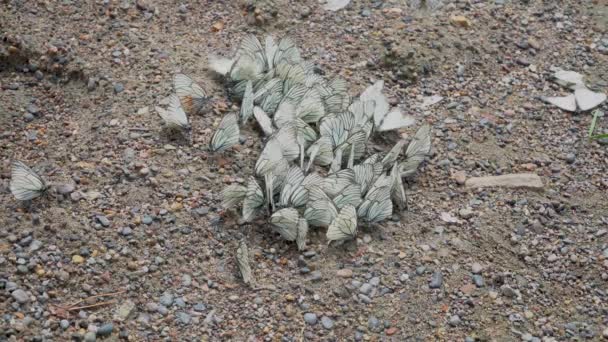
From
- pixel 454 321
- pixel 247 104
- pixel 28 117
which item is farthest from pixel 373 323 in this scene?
pixel 28 117

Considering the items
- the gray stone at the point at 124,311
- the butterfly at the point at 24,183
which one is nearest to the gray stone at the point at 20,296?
the gray stone at the point at 124,311

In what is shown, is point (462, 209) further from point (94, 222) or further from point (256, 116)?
point (94, 222)

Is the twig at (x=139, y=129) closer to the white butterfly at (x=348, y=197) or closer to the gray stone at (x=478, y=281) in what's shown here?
the white butterfly at (x=348, y=197)

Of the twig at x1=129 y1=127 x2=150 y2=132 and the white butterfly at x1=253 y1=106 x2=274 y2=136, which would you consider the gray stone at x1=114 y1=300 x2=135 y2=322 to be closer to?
the twig at x1=129 y1=127 x2=150 y2=132

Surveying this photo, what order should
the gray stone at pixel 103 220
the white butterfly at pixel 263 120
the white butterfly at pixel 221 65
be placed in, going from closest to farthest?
the gray stone at pixel 103 220 < the white butterfly at pixel 263 120 < the white butterfly at pixel 221 65

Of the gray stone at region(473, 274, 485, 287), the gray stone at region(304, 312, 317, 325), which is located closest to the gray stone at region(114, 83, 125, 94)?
the gray stone at region(304, 312, 317, 325)

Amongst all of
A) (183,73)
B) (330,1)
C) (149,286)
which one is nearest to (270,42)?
(183,73)
